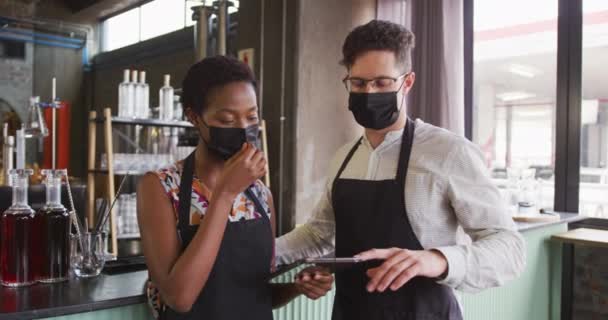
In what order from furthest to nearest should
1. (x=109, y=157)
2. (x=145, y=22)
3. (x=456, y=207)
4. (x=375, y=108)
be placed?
(x=145, y=22) → (x=109, y=157) → (x=375, y=108) → (x=456, y=207)

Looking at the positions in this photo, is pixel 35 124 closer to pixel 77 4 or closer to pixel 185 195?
pixel 185 195

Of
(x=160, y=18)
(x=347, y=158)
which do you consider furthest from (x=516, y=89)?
(x=160, y=18)

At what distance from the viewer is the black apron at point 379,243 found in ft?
4.39

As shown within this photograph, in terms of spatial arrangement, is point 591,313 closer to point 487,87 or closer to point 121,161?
point 487,87

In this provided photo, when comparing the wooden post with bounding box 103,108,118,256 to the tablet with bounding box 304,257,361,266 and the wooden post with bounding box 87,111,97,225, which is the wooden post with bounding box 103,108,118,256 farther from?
the tablet with bounding box 304,257,361,266

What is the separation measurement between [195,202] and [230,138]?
160 millimetres

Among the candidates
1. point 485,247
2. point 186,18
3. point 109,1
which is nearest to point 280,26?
point 485,247

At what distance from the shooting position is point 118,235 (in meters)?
3.88

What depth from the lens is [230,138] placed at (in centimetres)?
122

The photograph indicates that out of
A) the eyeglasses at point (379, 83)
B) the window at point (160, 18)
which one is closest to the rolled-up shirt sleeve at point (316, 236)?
the eyeglasses at point (379, 83)

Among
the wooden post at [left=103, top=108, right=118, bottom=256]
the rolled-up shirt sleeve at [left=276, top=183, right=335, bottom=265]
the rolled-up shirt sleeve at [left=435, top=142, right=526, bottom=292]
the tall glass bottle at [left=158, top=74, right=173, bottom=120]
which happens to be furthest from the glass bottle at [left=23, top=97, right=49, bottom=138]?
the rolled-up shirt sleeve at [left=435, top=142, right=526, bottom=292]

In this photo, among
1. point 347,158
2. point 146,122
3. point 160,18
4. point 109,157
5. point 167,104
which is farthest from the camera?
point 160,18

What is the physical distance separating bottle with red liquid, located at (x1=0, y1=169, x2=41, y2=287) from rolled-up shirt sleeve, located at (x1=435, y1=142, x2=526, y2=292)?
3.27ft

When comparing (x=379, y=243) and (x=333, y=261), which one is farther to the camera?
(x=379, y=243)
